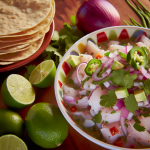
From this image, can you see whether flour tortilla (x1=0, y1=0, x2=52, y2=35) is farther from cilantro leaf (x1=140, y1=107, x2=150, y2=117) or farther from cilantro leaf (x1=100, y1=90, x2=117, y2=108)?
cilantro leaf (x1=140, y1=107, x2=150, y2=117)

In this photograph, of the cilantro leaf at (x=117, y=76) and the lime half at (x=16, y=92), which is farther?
the lime half at (x=16, y=92)

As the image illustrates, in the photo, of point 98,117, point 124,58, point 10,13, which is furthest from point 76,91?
point 10,13

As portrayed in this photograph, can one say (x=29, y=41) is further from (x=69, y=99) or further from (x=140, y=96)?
(x=140, y=96)

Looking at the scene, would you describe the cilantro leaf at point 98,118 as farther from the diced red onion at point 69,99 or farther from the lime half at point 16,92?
the lime half at point 16,92

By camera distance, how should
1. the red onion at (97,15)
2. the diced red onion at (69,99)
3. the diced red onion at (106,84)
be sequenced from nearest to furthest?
the diced red onion at (106,84) → the diced red onion at (69,99) → the red onion at (97,15)

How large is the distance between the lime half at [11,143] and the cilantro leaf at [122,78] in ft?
2.56

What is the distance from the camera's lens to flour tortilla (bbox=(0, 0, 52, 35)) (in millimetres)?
1628

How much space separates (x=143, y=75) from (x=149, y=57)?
240mm

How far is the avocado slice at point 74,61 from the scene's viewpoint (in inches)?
57.3

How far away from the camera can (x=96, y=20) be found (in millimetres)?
1818

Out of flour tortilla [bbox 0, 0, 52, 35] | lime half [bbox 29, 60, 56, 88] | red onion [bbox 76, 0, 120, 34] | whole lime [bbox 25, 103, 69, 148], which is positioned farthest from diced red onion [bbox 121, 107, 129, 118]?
flour tortilla [bbox 0, 0, 52, 35]

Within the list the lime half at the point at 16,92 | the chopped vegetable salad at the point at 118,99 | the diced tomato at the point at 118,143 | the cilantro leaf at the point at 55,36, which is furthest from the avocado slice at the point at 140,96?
the cilantro leaf at the point at 55,36

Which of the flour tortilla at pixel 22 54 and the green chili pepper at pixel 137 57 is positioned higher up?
the green chili pepper at pixel 137 57

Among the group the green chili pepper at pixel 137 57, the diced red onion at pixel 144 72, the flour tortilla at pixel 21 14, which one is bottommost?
the flour tortilla at pixel 21 14
